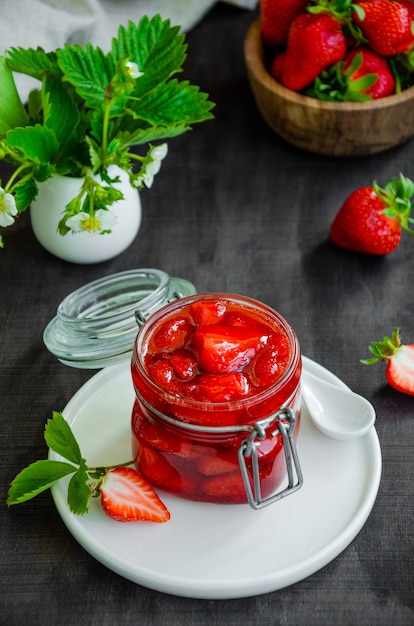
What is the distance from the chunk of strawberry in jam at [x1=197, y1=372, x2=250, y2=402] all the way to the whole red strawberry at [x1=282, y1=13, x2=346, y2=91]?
72 cm

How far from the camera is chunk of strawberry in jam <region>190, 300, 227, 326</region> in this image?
2.88ft

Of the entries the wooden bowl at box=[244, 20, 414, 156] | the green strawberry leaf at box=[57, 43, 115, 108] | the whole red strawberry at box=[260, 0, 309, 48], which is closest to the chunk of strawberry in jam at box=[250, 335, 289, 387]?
the green strawberry leaf at box=[57, 43, 115, 108]

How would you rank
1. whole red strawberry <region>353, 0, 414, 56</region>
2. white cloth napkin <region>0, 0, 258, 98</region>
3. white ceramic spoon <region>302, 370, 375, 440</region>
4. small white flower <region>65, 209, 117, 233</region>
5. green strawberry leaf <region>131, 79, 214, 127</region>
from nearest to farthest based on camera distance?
1. white ceramic spoon <region>302, 370, 375, 440</region>
2. small white flower <region>65, 209, 117, 233</region>
3. green strawberry leaf <region>131, 79, 214, 127</region>
4. whole red strawberry <region>353, 0, 414, 56</region>
5. white cloth napkin <region>0, 0, 258, 98</region>

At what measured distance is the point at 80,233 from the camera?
3.91ft

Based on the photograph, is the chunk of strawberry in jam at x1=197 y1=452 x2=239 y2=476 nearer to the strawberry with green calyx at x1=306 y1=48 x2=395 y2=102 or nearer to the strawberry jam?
the strawberry jam

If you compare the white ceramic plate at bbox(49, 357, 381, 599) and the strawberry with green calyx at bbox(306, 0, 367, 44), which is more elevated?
the strawberry with green calyx at bbox(306, 0, 367, 44)

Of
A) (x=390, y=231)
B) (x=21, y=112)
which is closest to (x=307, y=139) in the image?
(x=390, y=231)

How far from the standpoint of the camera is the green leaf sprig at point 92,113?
1068mm

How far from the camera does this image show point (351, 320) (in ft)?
3.76

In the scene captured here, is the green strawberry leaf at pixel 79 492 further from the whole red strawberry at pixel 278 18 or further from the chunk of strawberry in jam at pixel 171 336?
the whole red strawberry at pixel 278 18

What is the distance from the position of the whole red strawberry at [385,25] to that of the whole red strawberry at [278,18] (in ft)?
0.35

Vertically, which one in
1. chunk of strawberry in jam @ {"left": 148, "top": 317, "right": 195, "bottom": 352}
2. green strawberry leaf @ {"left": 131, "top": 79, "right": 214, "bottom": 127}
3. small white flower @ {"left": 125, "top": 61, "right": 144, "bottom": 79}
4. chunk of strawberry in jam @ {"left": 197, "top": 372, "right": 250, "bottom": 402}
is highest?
small white flower @ {"left": 125, "top": 61, "right": 144, "bottom": 79}

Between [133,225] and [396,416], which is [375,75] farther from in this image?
[396,416]

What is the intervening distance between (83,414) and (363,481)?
34cm
